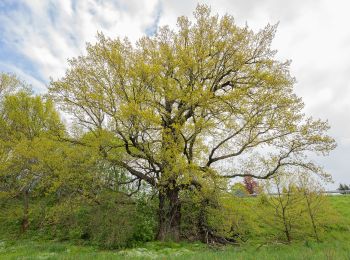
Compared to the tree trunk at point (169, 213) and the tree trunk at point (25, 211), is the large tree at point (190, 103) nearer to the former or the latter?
the tree trunk at point (169, 213)

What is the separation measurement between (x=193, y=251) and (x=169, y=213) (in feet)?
21.2

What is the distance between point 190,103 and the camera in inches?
797

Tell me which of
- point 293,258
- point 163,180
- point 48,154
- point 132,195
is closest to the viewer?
point 293,258

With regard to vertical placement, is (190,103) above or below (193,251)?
above

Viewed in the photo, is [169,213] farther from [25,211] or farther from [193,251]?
[25,211]

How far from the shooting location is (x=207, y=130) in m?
20.9

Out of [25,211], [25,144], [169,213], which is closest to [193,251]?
[169,213]

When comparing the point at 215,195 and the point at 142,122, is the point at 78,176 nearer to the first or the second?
the point at 142,122

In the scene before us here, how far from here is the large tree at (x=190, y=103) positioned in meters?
20.3

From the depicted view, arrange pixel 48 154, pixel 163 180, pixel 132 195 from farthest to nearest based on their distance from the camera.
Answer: pixel 48 154 → pixel 132 195 → pixel 163 180

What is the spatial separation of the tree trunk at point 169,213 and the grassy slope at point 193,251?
2.18 metres

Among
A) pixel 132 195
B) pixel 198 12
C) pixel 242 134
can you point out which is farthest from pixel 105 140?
pixel 198 12

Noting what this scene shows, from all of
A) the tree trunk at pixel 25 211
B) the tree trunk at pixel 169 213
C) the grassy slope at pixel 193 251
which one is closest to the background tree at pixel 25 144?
the tree trunk at pixel 25 211

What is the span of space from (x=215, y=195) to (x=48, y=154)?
37.2 ft
